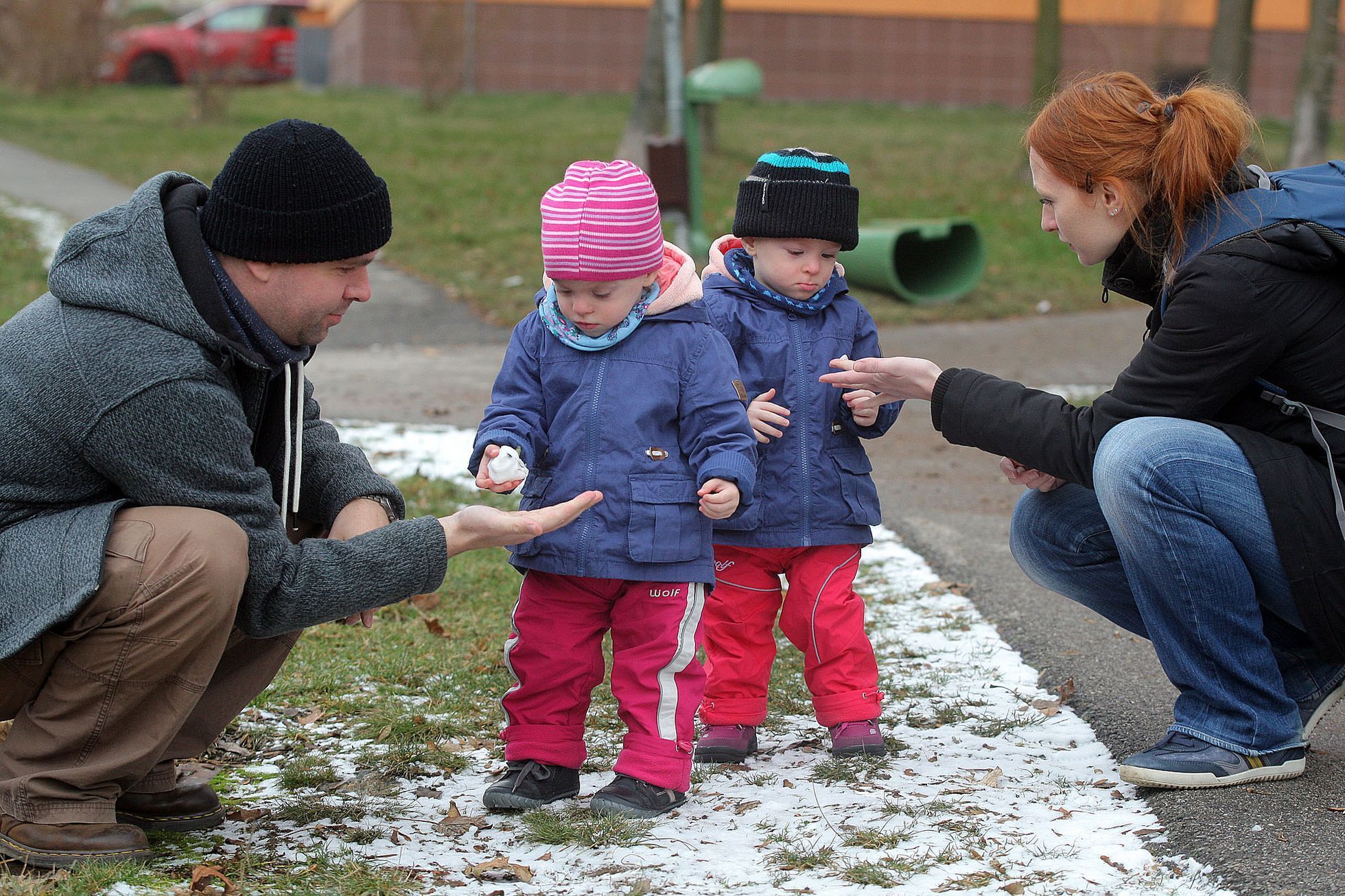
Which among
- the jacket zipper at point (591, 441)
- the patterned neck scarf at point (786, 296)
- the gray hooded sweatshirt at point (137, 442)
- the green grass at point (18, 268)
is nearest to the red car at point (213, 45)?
the green grass at point (18, 268)

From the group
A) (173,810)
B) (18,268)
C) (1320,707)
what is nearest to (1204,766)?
(1320,707)

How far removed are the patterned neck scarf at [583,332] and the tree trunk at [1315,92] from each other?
10.2 meters

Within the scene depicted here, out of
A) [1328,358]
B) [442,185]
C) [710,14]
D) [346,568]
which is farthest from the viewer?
[710,14]

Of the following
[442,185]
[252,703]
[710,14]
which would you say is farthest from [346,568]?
[710,14]

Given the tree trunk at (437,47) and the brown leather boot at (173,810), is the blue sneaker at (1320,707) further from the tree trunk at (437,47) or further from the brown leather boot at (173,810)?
the tree trunk at (437,47)

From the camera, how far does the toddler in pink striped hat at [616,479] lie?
292 cm

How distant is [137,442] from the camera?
2.46 metres

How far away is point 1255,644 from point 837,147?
42.4ft

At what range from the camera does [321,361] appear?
817 centimetres

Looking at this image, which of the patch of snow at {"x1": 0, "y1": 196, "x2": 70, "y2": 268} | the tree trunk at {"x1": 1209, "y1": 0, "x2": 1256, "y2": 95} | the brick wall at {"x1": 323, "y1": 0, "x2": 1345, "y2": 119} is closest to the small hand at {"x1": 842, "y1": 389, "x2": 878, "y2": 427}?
the patch of snow at {"x1": 0, "y1": 196, "x2": 70, "y2": 268}

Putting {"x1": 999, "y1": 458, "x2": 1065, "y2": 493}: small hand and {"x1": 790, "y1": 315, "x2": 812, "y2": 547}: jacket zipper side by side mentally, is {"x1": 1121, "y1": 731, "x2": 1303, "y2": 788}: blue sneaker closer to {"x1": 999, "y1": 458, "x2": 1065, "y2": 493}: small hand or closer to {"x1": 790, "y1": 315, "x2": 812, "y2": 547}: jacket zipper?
{"x1": 999, "y1": 458, "x2": 1065, "y2": 493}: small hand

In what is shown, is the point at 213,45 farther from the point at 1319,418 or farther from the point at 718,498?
the point at 1319,418

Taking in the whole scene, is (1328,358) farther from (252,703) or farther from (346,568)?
(252,703)

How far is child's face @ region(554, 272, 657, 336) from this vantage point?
2.97 m
